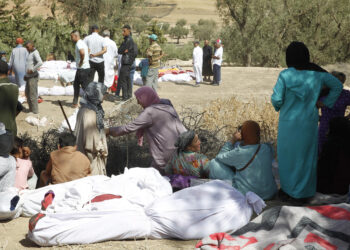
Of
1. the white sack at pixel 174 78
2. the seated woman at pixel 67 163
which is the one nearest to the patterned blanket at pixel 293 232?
the seated woman at pixel 67 163

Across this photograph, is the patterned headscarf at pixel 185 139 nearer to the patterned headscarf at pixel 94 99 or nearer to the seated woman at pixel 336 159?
the patterned headscarf at pixel 94 99

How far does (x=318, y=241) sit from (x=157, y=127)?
7.11 ft

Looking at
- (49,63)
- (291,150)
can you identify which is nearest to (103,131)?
(291,150)

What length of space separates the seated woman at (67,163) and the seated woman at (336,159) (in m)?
2.41

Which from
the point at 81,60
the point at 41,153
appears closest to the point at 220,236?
the point at 41,153

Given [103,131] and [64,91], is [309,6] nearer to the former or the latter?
[64,91]

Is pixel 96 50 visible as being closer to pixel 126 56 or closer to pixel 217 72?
pixel 126 56

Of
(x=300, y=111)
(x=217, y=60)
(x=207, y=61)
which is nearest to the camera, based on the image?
(x=300, y=111)

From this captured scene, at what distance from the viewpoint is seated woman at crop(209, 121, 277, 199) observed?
4.79 m

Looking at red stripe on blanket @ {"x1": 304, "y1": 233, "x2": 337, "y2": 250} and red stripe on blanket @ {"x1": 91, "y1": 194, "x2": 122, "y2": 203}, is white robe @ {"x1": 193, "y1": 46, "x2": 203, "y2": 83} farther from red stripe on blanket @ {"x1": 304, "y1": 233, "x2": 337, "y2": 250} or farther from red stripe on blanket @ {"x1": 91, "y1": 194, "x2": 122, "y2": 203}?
red stripe on blanket @ {"x1": 304, "y1": 233, "x2": 337, "y2": 250}

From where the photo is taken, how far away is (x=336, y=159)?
4852 millimetres

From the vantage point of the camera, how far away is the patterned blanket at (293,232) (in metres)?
3.69

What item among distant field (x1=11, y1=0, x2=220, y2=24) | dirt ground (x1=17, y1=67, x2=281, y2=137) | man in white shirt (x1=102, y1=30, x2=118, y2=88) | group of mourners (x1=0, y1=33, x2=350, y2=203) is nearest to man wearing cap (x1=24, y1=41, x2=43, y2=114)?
dirt ground (x1=17, y1=67, x2=281, y2=137)

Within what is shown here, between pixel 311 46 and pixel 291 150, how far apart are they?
764 inches
